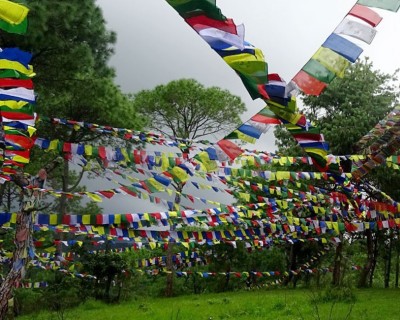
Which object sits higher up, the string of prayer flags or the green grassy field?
the string of prayer flags

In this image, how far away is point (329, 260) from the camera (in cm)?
2833

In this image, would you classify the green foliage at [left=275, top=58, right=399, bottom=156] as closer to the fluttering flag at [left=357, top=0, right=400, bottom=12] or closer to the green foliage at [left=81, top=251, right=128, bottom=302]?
the green foliage at [left=81, top=251, right=128, bottom=302]

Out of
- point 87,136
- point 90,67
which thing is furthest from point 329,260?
point 90,67

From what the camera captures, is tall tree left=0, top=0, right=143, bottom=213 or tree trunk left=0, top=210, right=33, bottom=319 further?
tall tree left=0, top=0, right=143, bottom=213

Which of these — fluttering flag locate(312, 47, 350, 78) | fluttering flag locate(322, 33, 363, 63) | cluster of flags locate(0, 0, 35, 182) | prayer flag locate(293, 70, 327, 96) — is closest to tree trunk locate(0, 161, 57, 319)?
cluster of flags locate(0, 0, 35, 182)

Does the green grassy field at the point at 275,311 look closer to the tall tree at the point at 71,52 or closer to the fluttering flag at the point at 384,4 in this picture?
the tall tree at the point at 71,52

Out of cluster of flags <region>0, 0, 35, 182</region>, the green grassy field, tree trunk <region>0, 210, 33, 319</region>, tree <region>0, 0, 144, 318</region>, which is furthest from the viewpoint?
the green grassy field

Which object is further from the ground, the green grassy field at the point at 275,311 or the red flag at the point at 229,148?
the red flag at the point at 229,148

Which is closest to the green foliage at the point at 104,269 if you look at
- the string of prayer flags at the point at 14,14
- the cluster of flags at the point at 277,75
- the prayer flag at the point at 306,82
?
the cluster of flags at the point at 277,75

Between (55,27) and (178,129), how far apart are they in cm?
1432

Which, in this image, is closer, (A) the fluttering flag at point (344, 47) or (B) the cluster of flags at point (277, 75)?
(B) the cluster of flags at point (277, 75)

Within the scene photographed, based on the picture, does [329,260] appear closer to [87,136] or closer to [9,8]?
[87,136]

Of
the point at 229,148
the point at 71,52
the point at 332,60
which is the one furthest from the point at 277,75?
the point at 71,52

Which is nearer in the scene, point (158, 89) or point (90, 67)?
point (90, 67)
